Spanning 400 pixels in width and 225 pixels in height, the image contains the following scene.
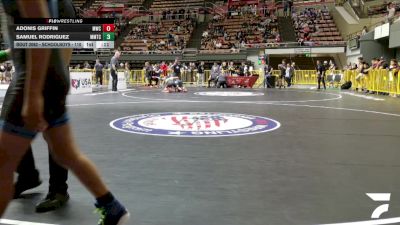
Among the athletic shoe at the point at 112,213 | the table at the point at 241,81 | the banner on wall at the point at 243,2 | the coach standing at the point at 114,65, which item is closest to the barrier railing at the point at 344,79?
the table at the point at 241,81

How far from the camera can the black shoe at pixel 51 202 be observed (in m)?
2.78

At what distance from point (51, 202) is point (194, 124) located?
4295mm

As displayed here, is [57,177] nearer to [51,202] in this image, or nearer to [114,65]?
[51,202]

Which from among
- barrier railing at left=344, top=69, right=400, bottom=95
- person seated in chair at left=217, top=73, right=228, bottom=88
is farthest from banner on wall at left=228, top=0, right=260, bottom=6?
barrier railing at left=344, top=69, right=400, bottom=95

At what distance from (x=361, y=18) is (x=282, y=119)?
28.5 meters

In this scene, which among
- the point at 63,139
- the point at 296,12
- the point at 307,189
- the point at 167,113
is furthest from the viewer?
the point at 296,12

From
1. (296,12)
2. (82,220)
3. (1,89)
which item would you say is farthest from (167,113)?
(296,12)

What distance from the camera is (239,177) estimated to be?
3.64 meters

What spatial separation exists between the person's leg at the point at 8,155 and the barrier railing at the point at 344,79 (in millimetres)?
15044

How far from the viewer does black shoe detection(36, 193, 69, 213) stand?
278cm

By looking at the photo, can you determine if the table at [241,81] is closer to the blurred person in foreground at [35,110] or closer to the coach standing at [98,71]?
the coach standing at [98,71]

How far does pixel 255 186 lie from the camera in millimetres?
3361

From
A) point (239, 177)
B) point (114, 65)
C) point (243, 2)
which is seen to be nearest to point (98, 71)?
point (114, 65)

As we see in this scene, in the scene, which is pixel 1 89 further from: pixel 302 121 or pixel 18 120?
pixel 18 120
